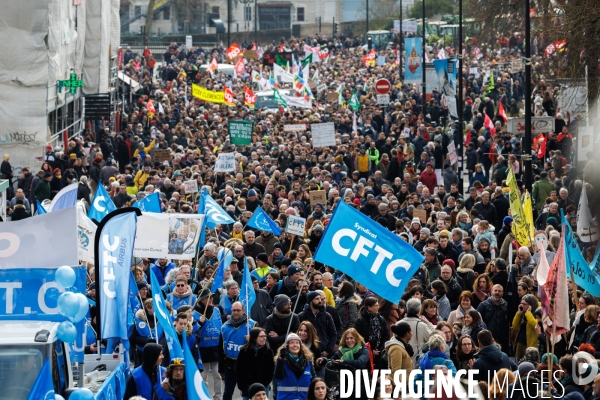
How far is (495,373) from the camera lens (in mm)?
10414

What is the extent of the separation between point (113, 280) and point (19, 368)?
2.04 m

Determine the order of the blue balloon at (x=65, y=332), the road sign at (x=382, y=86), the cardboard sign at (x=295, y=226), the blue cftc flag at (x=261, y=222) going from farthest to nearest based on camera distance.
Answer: the road sign at (x=382, y=86), the blue cftc flag at (x=261, y=222), the cardboard sign at (x=295, y=226), the blue balloon at (x=65, y=332)

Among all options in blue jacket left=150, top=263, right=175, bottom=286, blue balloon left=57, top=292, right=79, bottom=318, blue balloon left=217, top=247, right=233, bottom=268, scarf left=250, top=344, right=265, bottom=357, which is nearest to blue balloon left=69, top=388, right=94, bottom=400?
blue balloon left=57, top=292, right=79, bottom=318

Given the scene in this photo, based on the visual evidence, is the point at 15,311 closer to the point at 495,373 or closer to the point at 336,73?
the point at 495,373

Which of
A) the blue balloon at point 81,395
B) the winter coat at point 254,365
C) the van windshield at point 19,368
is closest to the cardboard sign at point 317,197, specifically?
the winter coat at point 254,365

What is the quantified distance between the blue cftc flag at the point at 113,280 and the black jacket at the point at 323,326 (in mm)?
2073

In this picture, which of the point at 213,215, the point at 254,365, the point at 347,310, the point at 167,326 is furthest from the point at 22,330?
the point at 213,215

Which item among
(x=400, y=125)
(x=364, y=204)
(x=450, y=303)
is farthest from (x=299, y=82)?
(x=450, y=303)

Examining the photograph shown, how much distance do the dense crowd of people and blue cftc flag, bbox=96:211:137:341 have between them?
46 centimetres

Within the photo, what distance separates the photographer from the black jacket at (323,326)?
498 inches

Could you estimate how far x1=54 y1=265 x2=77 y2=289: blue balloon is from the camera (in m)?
10.2

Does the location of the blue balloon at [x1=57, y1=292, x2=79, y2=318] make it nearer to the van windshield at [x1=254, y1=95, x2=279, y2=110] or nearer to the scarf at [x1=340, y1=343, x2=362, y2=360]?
the scarf at [x1=340, y1=343, x2=362, y2=360]

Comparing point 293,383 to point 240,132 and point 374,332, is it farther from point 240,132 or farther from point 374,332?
point 240,132

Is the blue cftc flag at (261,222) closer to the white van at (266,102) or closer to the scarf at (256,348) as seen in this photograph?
the scarf at (256,348)
